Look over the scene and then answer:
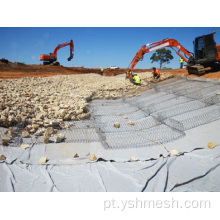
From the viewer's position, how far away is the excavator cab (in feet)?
30.9

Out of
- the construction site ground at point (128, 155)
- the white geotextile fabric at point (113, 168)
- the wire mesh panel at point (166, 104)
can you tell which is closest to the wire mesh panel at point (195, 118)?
the construction site ground at point (128, 155)

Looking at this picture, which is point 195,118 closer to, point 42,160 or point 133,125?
point 133,125

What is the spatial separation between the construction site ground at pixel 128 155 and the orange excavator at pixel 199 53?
4.84m

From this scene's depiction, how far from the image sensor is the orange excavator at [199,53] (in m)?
9.55

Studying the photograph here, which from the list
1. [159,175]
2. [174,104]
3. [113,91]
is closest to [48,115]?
[159,175]

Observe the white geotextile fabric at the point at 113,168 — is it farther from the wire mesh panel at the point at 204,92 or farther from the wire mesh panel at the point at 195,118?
the wire mesh panel at the point at 204,92

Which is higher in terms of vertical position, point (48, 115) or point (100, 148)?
point (48, 115)

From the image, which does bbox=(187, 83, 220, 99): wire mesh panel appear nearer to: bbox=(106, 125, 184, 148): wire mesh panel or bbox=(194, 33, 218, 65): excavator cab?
bbox=(106, 125, 184, 148): wire mesh panel

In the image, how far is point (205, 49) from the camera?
9688 mm

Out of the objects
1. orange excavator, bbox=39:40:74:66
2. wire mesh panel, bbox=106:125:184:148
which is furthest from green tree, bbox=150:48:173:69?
wire mesh panel, bbox=106:125:184:148

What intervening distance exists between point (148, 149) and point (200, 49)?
8.35 m

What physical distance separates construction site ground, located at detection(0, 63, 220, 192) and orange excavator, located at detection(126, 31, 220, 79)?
15.9 feet
